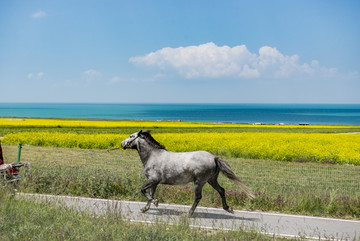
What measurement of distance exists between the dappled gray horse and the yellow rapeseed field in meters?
17.5

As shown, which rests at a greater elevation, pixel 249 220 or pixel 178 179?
pixel 178 179

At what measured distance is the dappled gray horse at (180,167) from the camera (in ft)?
28.1

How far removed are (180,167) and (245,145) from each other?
65.9ft

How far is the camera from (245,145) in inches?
1111

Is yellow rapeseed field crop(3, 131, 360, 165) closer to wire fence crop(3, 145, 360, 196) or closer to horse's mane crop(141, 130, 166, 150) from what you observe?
wire fence crop(3, 145, 360, 196)

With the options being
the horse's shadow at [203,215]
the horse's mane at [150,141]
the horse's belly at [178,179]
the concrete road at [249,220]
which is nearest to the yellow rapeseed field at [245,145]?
the concrete road at [249,220]

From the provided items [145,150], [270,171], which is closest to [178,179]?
[145,150]

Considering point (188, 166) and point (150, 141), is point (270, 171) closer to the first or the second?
point (150, 141)

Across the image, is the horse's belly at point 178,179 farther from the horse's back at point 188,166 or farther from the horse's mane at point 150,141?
the horse's mane at point 150,141

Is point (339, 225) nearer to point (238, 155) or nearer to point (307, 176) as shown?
point (307, 176)

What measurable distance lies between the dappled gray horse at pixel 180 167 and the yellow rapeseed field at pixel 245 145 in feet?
57.4

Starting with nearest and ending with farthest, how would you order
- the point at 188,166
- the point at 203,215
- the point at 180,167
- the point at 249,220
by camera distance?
the point at 188,166 → the point at 180,167 → the point at 249,220 → the point at 203,215

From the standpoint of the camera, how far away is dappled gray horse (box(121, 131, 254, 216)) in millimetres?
8555

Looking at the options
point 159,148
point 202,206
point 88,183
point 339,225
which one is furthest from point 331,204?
point 88,183
